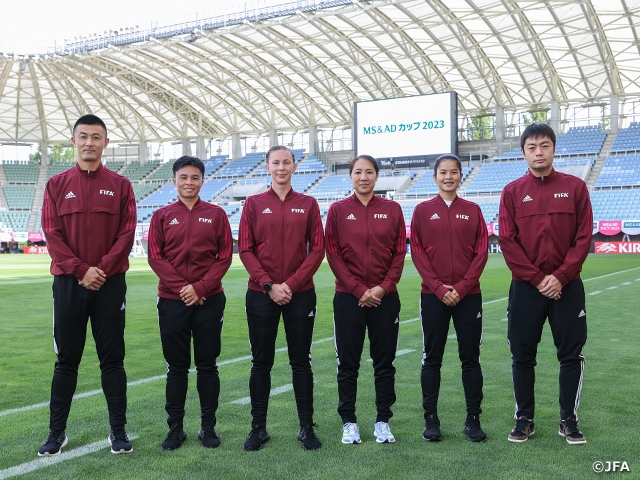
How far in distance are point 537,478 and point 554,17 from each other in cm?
3442

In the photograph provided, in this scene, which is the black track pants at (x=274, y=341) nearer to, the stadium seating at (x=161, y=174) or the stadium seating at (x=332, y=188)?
the stadium seating at (x=332, y=188)

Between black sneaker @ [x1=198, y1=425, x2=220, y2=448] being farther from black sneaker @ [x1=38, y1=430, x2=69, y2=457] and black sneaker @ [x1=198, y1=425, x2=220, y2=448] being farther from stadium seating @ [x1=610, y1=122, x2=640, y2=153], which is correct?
stadium seating @ [x1=610, y1=122, x2=640, y2=153]

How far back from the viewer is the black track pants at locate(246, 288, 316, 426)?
15.2 feet

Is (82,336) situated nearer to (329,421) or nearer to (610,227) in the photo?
(329,421)

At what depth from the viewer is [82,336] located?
4520 millimetres

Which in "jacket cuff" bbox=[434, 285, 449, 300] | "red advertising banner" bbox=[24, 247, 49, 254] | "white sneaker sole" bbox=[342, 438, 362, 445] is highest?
"jacket cuff" bbox=[434, 285, 449, 300]

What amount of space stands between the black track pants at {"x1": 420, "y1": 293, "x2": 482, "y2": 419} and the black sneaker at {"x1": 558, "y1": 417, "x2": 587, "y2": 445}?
60 centimetres

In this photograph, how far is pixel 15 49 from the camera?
43219mm

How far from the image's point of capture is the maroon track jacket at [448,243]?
4812mm

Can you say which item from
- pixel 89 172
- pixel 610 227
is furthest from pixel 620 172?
pixel 89 172

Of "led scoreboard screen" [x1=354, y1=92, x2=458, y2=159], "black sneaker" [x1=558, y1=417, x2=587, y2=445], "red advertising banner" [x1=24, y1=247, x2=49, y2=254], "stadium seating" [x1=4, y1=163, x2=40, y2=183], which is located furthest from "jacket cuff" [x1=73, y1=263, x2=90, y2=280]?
"stadium seating" [x1=4, y1=163, x2=40, y2=183]

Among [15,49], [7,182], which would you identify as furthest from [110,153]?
[15,49]

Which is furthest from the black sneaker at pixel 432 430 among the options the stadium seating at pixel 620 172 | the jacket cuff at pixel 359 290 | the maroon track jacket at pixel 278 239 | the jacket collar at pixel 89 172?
the stadium seating at pixel 620 172

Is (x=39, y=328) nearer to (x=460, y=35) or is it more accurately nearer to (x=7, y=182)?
(x=460, y=35)
